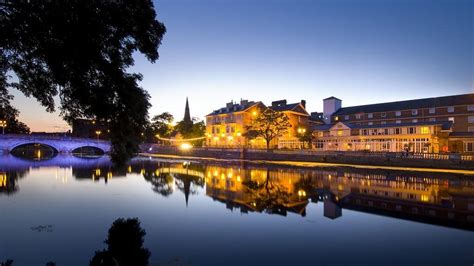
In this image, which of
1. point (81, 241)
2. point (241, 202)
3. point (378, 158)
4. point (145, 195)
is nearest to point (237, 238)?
point (81, 241)

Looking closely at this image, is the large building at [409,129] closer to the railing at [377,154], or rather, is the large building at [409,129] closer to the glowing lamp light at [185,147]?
the railing at [377,154]

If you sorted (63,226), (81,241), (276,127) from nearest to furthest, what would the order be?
(81,241) < (63,226) < (276,127)

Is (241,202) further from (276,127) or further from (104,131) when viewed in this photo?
(276,127)

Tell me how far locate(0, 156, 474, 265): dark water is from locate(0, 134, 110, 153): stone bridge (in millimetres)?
59819

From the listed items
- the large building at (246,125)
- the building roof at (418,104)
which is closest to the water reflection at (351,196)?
the building roof at (418,104)

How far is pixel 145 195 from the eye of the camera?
998 inches

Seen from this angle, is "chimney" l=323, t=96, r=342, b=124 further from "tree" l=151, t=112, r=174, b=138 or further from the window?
"tree" l=151, t=112, r=174, b=138

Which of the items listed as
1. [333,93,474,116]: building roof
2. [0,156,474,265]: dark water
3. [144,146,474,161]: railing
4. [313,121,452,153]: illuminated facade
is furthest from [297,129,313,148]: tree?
[0,156,474,265]: dark water

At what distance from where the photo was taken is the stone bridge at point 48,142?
78.6m

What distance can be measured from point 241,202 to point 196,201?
3.32 m

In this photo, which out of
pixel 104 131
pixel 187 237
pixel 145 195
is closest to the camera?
pixel 104 131

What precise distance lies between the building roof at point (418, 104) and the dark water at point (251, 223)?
45.0 m

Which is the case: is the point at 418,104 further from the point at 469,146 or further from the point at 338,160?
the point at 338,160

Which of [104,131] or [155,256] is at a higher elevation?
[104,131]
